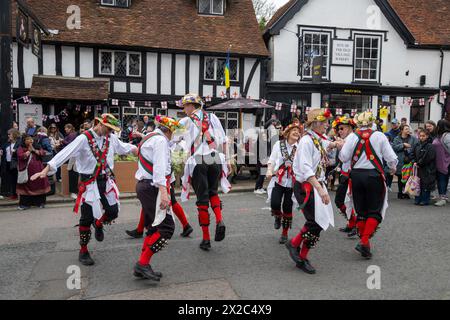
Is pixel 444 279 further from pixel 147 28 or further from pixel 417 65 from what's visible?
pixel 417 65

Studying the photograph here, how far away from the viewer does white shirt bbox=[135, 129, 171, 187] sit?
15.0 ft

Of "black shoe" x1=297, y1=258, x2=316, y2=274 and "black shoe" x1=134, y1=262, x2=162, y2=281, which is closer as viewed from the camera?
"black shoe" x1=134, y1=262, x2=162, y2=281

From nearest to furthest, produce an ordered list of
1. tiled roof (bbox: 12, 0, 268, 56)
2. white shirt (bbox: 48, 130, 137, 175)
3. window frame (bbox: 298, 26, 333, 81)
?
1. white shirt (bbox: 48, 130, 137, 175)
2. tiled roof (bbox: 12, 0, 268, 56)
3. window frame (bbox: 298, 26, 333, 81)

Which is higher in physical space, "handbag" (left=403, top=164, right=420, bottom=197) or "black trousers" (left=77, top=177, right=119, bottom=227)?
"black trousers" (left=77, top=177, right=119, bottom=227)

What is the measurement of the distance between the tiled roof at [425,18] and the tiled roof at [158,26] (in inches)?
69.2

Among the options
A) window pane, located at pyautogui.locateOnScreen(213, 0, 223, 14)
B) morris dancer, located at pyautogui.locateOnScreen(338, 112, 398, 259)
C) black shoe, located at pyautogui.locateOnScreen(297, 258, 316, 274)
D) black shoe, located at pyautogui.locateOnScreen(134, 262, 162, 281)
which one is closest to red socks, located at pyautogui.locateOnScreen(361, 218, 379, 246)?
morris dancer, located at pyautogui.locateOnScreen(338, 112, 398, 259)

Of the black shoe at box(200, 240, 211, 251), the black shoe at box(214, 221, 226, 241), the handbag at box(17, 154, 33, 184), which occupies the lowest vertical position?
the black shoe at box(200, 240, 211, 251)

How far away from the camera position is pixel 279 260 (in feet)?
18.3

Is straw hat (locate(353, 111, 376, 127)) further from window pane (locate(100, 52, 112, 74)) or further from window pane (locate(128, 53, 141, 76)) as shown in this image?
window pane (locate(100, 52, 112, 74))

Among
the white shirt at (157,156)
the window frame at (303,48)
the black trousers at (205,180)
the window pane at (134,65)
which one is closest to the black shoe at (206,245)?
the black trousers at (205,180)

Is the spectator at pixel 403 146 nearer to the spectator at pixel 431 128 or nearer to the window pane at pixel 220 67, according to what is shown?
the spectator at pixel 431 128

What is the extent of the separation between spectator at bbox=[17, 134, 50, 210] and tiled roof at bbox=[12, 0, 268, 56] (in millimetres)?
8996

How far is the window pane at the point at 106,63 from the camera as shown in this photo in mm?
18328

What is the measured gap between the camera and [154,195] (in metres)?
4.84
